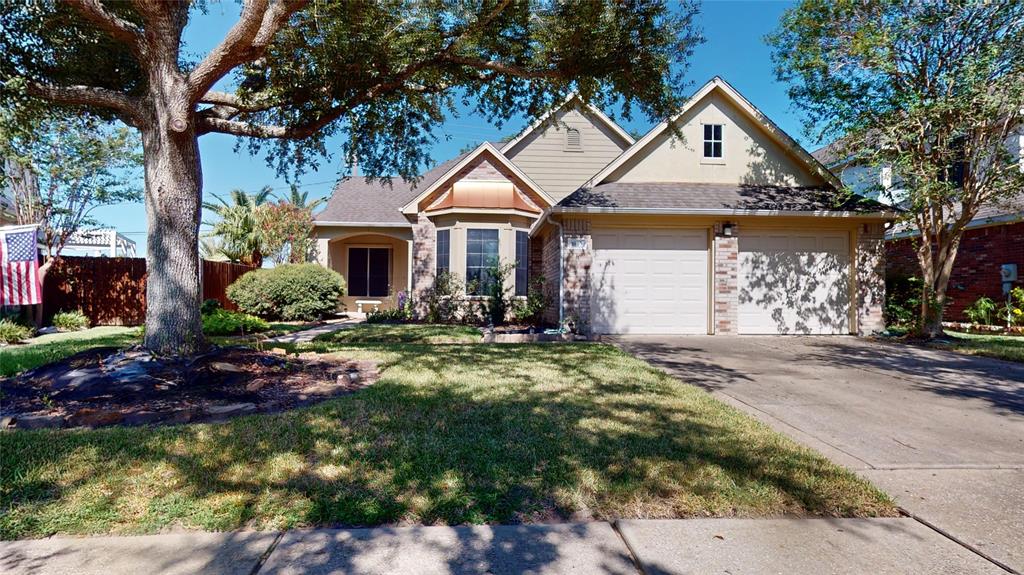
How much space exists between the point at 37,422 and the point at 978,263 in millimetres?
18727

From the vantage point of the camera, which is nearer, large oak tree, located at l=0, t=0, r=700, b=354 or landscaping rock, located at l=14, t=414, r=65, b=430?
landscaping rock, located at l=14, t=414, r=65, b=430

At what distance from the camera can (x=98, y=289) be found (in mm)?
12531

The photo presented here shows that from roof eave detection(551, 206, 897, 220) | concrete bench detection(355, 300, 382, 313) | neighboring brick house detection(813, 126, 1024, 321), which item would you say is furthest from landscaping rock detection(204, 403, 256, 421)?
concrete bench detection(355, 300, 382, 313)

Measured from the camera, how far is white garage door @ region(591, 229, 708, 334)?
35.5 ft

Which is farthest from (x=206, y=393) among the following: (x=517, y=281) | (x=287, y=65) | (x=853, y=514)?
(x=517, y=281)

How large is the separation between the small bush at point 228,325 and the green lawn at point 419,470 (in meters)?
6.98

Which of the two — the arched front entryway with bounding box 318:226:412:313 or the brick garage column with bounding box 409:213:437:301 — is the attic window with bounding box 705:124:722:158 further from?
the arched front entryway with bounding box 318:226:412:313

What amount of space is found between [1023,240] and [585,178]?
11.2 meters

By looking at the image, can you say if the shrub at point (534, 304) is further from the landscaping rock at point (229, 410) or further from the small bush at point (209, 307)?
the landscaping rock at point (229, 410)

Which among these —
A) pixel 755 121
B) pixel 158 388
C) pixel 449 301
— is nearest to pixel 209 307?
pixel 449 301

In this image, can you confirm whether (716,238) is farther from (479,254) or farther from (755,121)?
(479,254)

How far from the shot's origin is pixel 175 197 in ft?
18.1

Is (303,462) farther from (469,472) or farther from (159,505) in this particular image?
(469,472)

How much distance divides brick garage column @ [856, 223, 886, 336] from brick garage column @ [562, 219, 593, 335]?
6.30 metres
